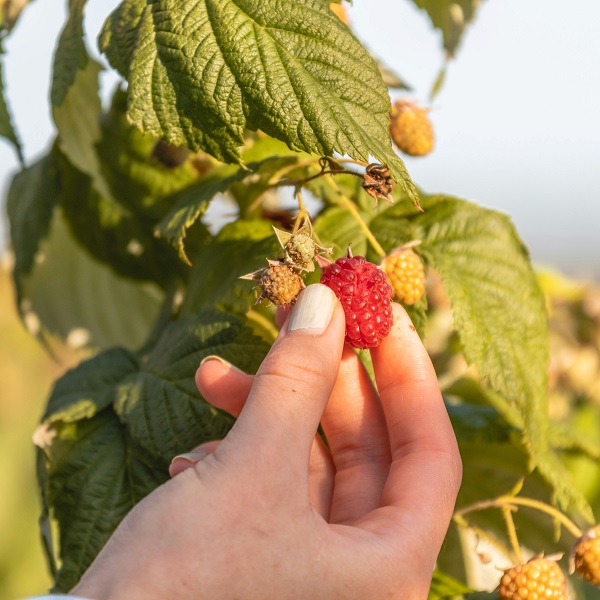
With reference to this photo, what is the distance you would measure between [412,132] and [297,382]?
15.5 inches

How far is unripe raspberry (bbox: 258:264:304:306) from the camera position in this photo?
0.70 m

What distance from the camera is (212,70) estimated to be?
728 millimetres

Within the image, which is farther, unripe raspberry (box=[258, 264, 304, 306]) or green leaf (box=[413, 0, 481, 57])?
green leaf (box=[413, 0, 481, 57])

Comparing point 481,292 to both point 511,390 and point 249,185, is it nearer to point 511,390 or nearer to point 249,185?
point 511,390

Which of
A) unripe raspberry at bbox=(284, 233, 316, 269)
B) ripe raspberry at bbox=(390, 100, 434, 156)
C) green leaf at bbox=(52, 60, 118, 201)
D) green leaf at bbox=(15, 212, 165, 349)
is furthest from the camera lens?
green leaf at bbox=(15, 212, 165, 349)

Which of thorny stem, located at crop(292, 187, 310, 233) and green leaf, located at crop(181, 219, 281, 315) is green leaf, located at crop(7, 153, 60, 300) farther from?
thorny stem, located at crop(292, 187, 310, 233)

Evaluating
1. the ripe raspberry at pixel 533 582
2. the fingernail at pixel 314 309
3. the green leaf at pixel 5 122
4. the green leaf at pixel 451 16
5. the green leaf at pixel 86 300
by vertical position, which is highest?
the green leaf at pixel 451 16

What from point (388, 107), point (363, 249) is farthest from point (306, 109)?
point (363, 249)

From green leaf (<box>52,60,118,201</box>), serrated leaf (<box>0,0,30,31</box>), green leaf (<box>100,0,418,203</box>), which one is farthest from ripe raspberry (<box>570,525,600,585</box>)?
serrated leaf (<box>0,0,30,31</box>)

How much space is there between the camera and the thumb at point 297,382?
637mm

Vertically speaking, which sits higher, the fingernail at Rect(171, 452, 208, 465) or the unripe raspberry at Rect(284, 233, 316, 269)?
the unripe raspberry at Rect(284, 233, 316, 269)

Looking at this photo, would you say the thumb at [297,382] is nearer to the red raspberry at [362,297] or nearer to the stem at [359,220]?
the red raspberry at [362,297]

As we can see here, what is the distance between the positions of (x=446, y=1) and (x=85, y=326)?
29.5 inches

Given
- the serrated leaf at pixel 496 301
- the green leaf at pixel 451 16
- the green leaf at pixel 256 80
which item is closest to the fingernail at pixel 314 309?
the green leaf at pixel 256 80
